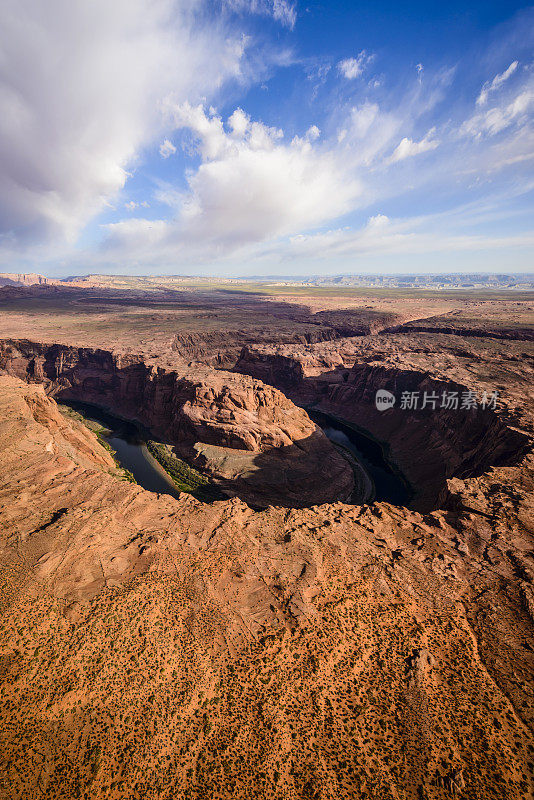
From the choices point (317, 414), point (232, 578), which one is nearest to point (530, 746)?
point (232, 578)

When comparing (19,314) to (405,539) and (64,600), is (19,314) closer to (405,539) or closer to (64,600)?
(64,600)

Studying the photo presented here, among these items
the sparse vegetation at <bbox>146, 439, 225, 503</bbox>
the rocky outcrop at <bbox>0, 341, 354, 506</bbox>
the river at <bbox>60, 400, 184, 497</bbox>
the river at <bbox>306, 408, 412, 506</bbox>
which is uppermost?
the rocky outcrop at <bbox>0, 341, 354, 506</bbox>

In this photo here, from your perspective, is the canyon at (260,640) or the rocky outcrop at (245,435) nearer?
the canyon at (260,640)

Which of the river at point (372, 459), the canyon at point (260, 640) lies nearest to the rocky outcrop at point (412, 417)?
the river at point (372, 459)

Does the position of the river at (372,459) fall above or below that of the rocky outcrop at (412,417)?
below

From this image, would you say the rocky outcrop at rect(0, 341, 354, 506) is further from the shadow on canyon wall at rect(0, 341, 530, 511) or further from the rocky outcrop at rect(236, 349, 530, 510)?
the rocky outcrop at rect(236, 349, 530, 510)

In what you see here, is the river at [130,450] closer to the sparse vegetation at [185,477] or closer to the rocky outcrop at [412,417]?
the sparse vegetation at [185,477]

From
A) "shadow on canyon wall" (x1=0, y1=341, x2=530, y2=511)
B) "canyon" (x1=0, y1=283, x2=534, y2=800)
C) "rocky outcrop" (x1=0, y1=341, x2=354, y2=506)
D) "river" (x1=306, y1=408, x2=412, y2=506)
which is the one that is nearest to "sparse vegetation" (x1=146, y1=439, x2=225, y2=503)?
"rocky outcrop" (x1=0, y1=341, x2=354, y2=506)

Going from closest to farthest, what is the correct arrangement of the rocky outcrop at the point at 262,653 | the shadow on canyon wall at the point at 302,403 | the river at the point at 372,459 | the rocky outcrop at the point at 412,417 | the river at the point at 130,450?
the rocky outcrop at the point at 262,653
the rocky outcrop at the point at 412,417
the shadow on canyon wall at the point at 302,403
the river at the point at 372,459
the river at the point at 130,450
